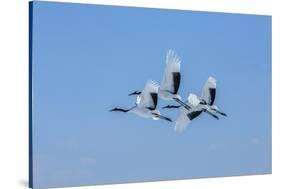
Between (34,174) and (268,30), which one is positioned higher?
(268,30)

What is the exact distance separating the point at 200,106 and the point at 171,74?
0.61 meters

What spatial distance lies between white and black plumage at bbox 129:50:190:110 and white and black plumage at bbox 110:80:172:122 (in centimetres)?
9

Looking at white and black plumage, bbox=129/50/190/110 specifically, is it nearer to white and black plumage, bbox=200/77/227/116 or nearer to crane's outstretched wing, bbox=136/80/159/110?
crane's outstretched wing, bbox=136/80/159/110

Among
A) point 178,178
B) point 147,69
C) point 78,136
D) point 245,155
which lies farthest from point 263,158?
point 78,136

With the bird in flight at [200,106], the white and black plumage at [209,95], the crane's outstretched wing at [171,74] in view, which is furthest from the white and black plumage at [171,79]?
the white and black plumage at [209,95]

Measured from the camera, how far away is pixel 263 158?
852cm

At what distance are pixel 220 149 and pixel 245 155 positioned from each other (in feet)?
1.40

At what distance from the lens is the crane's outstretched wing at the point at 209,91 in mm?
8016

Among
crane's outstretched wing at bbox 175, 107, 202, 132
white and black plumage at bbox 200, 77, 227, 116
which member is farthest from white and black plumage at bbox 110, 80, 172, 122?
white and black plumage at bbox 200, 77, 227, 116

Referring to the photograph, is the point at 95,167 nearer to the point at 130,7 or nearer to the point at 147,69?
the point at 147,69

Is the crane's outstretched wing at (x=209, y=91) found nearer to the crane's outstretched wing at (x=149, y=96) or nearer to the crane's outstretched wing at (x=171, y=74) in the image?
the crane's outstretched wing at (x=171, y=74)

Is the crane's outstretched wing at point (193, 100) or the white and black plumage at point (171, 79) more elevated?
the white and black plumage at point (171, 79)

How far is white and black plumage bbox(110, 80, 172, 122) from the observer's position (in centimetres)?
762

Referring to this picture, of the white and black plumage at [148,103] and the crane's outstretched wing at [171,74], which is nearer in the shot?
the white and black plumage at [148,103]
